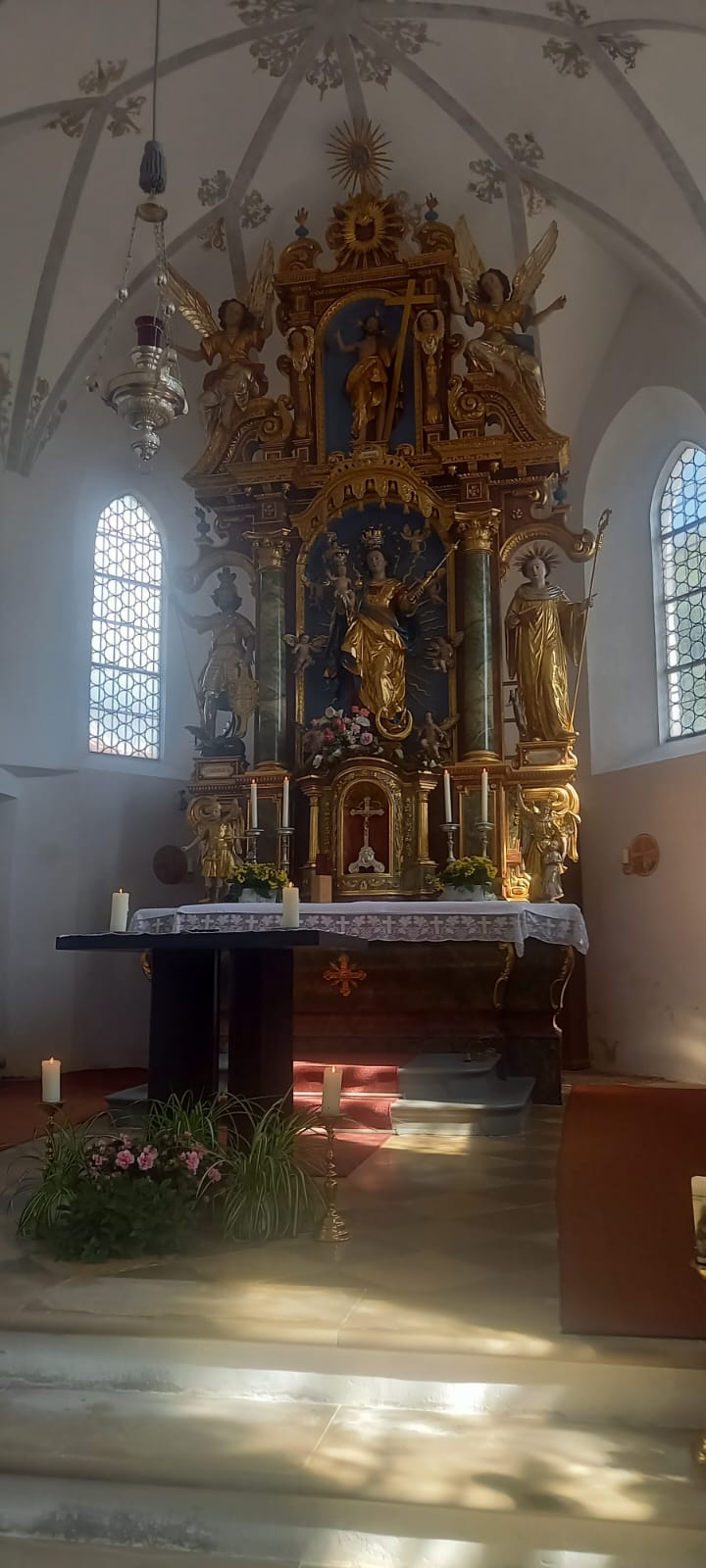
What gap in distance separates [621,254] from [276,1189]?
446 inches

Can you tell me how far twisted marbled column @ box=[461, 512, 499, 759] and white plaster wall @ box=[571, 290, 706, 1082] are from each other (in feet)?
9.27

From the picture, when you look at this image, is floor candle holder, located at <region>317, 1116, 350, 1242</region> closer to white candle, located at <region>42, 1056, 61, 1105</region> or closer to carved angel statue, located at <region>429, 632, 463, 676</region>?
white candle, located at <region>42, 1056, 61, 1105</region>

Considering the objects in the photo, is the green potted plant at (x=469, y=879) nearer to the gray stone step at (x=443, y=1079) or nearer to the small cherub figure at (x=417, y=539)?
the gray stone step at (x=443, y=1079)

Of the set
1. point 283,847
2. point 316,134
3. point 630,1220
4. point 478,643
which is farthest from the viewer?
point 316,134

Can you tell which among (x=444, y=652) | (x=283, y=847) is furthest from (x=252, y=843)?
(x=444, y=652)

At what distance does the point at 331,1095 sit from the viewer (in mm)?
4625

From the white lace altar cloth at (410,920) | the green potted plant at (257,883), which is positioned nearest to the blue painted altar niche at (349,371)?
the green potted plant at (257,883)

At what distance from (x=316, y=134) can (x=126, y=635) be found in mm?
5893

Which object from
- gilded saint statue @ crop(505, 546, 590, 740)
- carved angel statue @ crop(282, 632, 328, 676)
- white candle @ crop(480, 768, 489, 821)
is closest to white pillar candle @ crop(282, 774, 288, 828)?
carved angel statue @ crop(282, 632, 328, 676)

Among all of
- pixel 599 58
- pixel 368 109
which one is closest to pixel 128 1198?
pixel 599 58

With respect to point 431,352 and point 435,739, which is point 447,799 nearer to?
point 435,739

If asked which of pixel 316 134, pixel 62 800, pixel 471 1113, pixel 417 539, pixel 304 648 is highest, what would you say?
pixel 316 134

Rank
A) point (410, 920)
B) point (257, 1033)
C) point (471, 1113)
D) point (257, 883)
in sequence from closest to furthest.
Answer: point (257, 1033) → point (471, 1113) → point (410, 920) → point (257, 883)

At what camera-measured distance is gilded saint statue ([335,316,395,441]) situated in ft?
37.4
